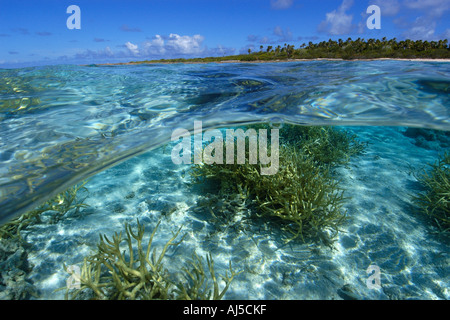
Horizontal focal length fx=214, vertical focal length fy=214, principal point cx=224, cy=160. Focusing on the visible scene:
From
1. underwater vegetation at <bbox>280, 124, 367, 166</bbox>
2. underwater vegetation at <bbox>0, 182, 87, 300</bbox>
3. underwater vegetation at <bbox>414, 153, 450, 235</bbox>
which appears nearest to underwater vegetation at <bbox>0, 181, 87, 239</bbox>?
underwater vegetation at <bbox>0, 182, 87, 300</bbox>

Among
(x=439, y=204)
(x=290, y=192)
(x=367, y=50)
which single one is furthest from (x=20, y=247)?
(x=367, y=50)

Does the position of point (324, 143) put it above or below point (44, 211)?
above

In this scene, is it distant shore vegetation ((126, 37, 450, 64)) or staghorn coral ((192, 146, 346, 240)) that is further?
distant shore vegetation ((126, 37, 450, 64))

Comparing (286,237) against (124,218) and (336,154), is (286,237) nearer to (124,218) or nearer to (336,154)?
(124,218)

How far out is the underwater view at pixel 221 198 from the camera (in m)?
3.35

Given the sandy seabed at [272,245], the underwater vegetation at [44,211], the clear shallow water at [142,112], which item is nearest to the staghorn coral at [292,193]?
Answer: the sandy seabed at [272,245]

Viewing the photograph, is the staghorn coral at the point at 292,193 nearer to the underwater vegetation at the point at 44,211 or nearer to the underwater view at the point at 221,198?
the underwater view at the point at 221,198

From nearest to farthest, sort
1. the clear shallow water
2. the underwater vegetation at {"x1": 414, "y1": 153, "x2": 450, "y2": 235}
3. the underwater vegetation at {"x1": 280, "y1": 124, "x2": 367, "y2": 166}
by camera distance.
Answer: the underwater vegetation at {"x1": 414, "y1": 153, "x2": 450, "y2": 235}
the clear shallow water
the underwater vegetation at {"x1": 280, "y1": 124, "x2": 367, "y2": 166}

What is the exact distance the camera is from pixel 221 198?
5055 mm

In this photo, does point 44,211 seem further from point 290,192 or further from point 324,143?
point 324,143

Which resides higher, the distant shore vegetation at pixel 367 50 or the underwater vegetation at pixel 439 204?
the distant shore vegetation at pixel 367 50

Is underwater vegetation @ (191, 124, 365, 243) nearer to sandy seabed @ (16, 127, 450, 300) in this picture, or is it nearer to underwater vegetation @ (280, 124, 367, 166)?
sandy seabed @ (16, 127, 450, 300)

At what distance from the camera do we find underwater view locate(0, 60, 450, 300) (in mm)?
3350
